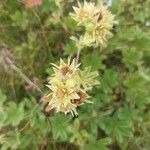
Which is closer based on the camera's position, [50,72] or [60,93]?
[60,93]

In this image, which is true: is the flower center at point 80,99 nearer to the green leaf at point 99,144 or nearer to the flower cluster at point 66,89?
the flower cluster at point 66,89

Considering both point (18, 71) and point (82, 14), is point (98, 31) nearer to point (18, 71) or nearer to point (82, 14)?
point (82, 14)

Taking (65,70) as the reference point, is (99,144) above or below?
below

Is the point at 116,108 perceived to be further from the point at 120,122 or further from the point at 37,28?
the point at 37,28

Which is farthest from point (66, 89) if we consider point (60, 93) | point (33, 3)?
point (33, 3)

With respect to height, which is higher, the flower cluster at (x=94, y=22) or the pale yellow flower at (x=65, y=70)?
the flower cluster at (x=94, y=22)

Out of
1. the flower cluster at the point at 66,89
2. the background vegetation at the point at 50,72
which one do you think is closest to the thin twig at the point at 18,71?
the background vegetation at the point at 50,72

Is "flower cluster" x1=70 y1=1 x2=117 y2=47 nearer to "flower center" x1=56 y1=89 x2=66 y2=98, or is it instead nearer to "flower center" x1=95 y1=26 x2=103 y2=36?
"flower center" x1=95 y1=26 x2=103 y2=36
